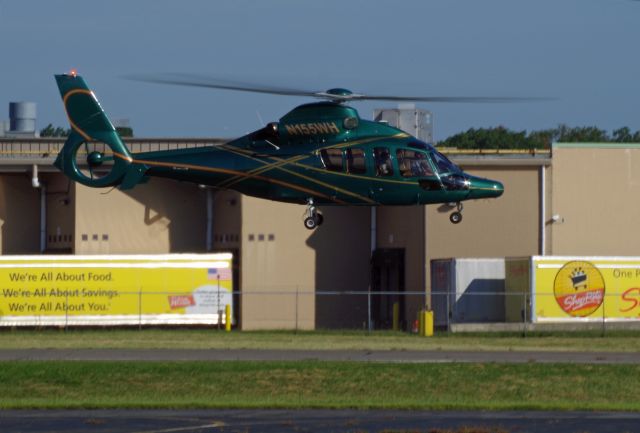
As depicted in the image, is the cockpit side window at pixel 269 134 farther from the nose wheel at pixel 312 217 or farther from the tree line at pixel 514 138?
the tree line at pixel 514 138

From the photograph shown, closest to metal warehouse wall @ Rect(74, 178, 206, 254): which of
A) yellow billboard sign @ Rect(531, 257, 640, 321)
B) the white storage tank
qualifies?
the white storage tank

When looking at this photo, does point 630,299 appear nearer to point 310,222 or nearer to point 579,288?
point 579,288

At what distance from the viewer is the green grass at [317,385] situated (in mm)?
31625

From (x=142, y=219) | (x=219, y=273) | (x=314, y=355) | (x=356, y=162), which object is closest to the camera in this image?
(x=356, y=162)

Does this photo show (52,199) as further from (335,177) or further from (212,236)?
(335,177)

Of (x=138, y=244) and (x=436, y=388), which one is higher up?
(x=138, y=244)

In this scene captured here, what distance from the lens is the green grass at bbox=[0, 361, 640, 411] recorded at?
31.6m

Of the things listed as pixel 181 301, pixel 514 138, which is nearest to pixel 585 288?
pixel 181 301

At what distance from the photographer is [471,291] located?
5262cm

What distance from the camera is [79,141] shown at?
118 ft

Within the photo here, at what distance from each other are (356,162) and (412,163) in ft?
4.49

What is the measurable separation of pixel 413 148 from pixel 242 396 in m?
7.27

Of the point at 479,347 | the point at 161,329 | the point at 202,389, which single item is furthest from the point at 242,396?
the point at 161,329

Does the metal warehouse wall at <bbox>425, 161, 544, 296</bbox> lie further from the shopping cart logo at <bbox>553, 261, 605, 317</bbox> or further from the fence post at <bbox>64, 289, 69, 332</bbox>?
the fence post at <bbox>64, 289, 69, 332</bbox>
